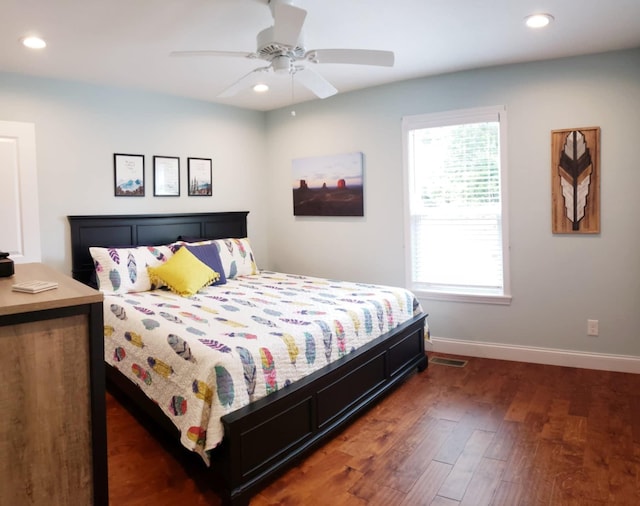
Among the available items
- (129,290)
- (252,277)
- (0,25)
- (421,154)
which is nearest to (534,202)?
(421,154)

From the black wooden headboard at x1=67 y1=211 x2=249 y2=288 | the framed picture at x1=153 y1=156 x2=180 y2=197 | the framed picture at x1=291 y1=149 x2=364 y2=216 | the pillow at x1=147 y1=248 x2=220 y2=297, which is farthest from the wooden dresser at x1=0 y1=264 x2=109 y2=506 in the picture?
the framed picture at x1=291 y1=149 x2=364 y2=216

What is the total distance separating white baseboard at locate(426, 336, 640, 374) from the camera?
3.64 metres

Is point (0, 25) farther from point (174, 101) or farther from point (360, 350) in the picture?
point (360, 350)

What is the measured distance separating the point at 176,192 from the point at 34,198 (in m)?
1.24

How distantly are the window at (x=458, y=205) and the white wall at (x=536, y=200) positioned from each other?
0.29 feet

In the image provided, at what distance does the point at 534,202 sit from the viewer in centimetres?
383

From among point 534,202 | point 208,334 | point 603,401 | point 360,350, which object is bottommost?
point 603,401

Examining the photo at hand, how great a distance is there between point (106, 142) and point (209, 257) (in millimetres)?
1359

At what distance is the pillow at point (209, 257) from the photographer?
A: 13.4 feet

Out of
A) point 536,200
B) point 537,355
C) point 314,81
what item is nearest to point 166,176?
point 314,81

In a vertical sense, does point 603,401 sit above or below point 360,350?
below

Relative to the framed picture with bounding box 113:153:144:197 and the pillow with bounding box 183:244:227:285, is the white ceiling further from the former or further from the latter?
the pillow with bounding box 183:244:227:285

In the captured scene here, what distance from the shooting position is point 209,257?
4148 millimetres

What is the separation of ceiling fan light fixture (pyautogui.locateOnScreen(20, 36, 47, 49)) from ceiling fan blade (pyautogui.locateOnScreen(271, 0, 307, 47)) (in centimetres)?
169
